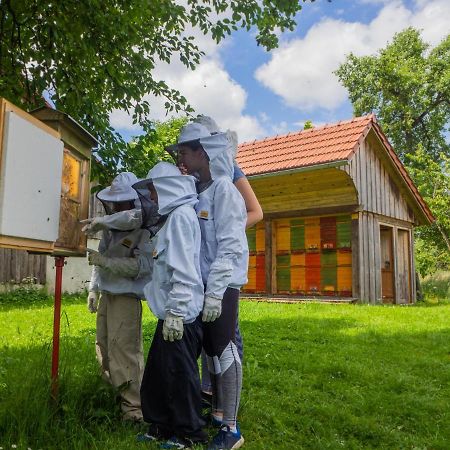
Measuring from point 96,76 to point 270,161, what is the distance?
9135 millimetres

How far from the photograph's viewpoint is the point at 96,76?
565 centimetres

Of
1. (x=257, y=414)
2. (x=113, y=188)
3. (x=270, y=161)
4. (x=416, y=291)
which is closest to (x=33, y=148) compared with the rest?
→ (x=113, y=188)

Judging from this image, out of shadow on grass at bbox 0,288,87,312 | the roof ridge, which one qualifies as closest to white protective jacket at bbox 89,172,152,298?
shadow on grass at bbox 0,288,87,312

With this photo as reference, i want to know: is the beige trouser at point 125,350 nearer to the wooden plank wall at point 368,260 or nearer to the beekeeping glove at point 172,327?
the beekeeping glove at point 172,327

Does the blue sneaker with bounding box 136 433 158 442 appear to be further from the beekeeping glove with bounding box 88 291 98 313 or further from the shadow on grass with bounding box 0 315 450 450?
the beekeeping glove with bounding box 88 291 98 313

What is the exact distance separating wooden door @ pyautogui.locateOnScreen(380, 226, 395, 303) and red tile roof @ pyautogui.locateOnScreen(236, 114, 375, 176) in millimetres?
3238

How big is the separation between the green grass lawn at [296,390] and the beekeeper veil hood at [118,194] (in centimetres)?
101

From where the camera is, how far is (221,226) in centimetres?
327

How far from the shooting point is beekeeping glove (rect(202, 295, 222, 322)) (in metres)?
3.09

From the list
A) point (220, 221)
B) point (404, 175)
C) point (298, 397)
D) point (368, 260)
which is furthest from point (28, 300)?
point (404, 175)

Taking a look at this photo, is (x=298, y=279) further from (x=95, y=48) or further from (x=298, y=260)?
(x=95, y=48)

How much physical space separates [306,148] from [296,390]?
10.1m

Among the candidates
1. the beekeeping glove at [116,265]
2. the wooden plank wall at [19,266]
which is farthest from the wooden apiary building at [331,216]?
the beekeeping glove at [116,265]

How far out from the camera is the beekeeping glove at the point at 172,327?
9.78 ft
